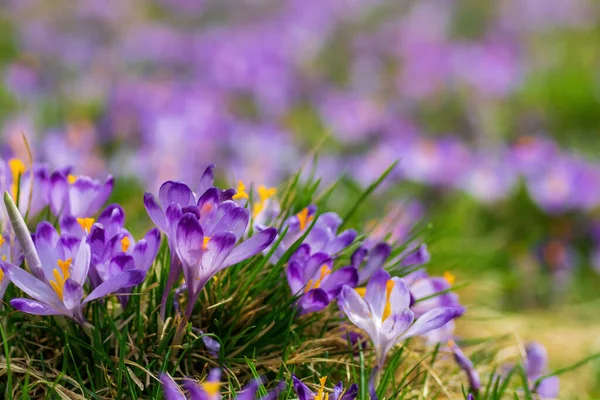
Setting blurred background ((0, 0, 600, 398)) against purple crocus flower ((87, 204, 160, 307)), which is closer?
purple crocus flower ((87, 204, 160, 307))

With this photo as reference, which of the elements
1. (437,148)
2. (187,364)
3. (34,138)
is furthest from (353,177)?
(187,364)

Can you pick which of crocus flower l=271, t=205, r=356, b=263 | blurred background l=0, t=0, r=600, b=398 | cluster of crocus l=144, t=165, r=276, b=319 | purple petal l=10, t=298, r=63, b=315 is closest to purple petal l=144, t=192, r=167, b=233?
cluster of crocus l=144, t=165, r=276, b=319

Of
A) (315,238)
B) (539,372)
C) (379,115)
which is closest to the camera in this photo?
(315,238)

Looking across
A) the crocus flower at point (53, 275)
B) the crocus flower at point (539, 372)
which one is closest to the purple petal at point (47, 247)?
the crocus flower at point (53, 275)

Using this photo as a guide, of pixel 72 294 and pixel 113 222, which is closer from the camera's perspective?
pixel 72 294

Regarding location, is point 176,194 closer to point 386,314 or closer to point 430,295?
point 386,314

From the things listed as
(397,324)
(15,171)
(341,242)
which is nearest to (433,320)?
(397,324)

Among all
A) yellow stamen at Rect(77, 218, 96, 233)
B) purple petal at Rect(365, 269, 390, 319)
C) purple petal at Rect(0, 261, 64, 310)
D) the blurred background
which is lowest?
the blurred background

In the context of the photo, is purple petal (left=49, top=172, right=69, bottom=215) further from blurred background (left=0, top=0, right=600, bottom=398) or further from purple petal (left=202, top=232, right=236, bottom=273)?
blurred background (left=0, top=0, right=600, bottom=398)
